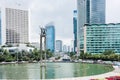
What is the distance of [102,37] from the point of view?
154 m

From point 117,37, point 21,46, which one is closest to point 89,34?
point 117,37

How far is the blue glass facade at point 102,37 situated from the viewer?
153000mm

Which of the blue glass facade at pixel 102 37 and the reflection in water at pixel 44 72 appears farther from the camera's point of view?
the blue glass facade at pixel 102 37

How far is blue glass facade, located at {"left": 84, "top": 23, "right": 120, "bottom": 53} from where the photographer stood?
502ft

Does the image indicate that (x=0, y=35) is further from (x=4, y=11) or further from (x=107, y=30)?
(x=107, y=30)

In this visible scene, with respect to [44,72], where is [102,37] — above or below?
above

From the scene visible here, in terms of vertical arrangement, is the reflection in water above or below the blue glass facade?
below

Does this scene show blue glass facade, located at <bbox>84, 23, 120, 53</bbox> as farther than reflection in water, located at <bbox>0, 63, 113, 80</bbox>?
Yes

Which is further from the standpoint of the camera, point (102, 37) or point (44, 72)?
point (102, 37)

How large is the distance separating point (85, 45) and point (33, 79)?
10960 centimetres

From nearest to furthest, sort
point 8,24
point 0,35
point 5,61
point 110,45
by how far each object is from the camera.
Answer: point 5,61 < point 110,45 < point 0,35 < point 8,24

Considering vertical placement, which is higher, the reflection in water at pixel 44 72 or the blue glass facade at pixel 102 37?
the blue glass facade at pixel 102 37

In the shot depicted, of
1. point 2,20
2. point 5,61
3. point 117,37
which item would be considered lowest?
point 5,61

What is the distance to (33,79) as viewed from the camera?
48344 millimetres
